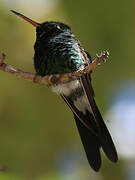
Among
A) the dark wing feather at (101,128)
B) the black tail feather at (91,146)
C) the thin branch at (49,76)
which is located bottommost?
the black tail feather at (91,146)

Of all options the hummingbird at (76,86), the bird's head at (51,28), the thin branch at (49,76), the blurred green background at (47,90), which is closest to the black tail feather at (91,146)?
the hummingbird at (76,86)

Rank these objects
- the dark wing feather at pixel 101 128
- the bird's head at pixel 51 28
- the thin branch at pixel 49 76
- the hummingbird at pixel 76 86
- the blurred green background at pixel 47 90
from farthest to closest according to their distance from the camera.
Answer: the blurred green background at pixel 47 90, the bird's head at pixel 51 28, the hummingbird at pixel 76 86, the dark wing feather at pixel 101 128, the thin branch at pixel 49 76

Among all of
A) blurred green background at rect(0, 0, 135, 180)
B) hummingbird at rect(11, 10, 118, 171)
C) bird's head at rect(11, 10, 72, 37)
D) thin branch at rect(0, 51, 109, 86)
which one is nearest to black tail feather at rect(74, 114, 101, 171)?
hummingbird at rect(11, 10, 118, 171)

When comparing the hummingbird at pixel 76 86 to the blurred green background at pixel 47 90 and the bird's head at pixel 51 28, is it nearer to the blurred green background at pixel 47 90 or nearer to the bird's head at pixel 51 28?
the bird's head at pixel 51 28

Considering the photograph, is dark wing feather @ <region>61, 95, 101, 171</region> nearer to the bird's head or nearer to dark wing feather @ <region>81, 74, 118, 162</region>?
dark wing feather @ <region>81, 74, 118, 162</region>

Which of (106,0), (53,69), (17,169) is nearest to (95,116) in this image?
(53,69)

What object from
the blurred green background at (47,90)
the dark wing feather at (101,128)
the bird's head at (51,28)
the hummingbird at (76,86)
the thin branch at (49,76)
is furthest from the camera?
the blurred green background at (47,90)

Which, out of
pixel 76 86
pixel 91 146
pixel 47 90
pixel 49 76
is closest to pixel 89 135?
pixel 91 146
